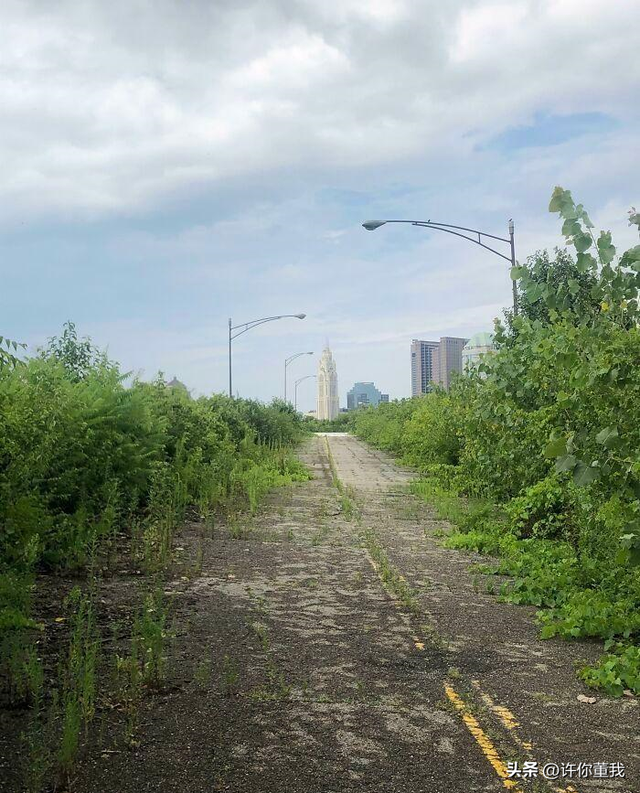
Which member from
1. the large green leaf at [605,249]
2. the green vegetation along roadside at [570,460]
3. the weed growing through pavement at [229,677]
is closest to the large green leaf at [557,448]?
the green vegetation along roadside at [570,460]

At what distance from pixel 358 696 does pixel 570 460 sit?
2.33 meters

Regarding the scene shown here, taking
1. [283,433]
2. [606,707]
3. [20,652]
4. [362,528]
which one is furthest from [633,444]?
[283,433]

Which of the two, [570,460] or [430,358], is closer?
[570,460]

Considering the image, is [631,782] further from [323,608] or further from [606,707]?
Result: [323,608]

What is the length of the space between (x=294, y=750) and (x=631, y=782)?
183 cm

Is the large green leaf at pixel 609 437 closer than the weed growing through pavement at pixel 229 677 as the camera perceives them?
Yes

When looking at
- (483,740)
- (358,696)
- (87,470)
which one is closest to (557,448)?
(483,740)

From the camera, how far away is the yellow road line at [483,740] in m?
4.32

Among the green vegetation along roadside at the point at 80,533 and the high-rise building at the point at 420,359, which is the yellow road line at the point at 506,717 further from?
the high-rise building at the point at 420,359

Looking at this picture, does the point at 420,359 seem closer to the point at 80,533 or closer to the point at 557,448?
the point at 80,533

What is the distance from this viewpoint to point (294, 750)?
4656 mm

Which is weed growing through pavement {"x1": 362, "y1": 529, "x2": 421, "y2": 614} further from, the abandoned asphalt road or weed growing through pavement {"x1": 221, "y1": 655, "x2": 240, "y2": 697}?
weed growing through pavement {"x1": 221, "y1": 655, "x2": 240, "y2": 697}

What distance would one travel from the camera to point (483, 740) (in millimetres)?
4828

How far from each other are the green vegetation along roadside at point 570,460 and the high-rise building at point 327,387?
13801 centimetres
